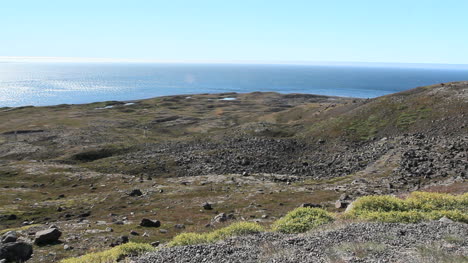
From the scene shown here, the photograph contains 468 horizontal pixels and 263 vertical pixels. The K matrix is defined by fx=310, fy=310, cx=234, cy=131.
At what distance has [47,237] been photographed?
20.5m

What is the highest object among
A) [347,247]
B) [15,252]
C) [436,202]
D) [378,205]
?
[347,247]

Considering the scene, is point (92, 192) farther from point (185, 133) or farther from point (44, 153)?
point (185, 133)

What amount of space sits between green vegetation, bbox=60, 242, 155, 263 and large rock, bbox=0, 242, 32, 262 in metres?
4.15

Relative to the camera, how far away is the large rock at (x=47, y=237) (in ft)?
66.3

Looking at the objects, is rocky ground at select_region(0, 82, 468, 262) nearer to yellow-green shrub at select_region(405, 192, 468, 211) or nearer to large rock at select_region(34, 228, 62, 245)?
large rock at select_region(34, 228, 62, 245)

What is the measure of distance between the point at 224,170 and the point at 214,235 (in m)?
31.5

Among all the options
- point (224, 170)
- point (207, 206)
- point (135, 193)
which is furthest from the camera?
point (224, 170)

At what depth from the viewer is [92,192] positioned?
41.8m

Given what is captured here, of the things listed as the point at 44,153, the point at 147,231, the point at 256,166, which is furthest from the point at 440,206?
the point at 44,153

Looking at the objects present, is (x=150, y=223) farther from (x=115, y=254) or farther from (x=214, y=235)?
(x=214, y=235)

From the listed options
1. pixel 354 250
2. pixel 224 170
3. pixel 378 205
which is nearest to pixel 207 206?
pixel 378 205

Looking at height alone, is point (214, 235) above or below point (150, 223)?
above

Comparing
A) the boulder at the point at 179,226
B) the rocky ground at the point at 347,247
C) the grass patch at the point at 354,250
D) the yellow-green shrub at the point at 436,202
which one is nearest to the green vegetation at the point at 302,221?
the rocky ground at the point at 347,247

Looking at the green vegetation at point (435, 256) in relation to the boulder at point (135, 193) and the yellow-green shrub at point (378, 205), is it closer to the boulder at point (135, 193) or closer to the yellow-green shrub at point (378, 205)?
the yellow-green shrub at point (378, 205)
